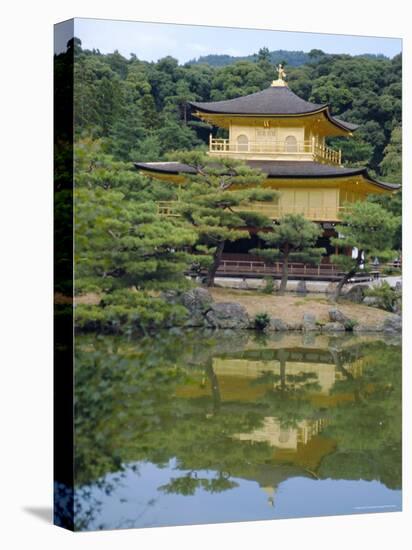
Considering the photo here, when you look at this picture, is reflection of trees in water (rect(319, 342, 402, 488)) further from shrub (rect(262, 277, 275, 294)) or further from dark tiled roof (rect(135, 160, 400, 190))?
dark tiled roof (rect(135, 160, 400, 190))

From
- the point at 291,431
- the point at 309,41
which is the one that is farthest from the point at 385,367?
the point at 309,41

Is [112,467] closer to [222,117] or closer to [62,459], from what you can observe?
[62,459]

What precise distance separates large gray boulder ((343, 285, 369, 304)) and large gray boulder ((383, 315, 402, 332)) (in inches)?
9.1

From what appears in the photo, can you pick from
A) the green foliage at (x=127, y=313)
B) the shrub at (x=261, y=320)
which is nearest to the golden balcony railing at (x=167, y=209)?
the green foliage at (x=127, y=313)

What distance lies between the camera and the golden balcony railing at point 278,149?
31.0 feet

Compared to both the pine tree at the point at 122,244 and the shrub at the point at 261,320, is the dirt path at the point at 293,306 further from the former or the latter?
the pine tree at the point at 122,244

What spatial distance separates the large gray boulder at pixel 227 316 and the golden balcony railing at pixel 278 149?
1.01 meters

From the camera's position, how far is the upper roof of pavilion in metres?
9.30

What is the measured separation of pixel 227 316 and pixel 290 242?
2.15 ft

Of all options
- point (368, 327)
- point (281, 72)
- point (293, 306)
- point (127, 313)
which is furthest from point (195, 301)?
point (281, 72)

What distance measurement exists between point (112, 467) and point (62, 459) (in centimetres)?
31

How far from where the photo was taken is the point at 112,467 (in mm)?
8500

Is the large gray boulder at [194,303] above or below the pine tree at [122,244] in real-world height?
below

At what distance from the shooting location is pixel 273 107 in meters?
9.49
